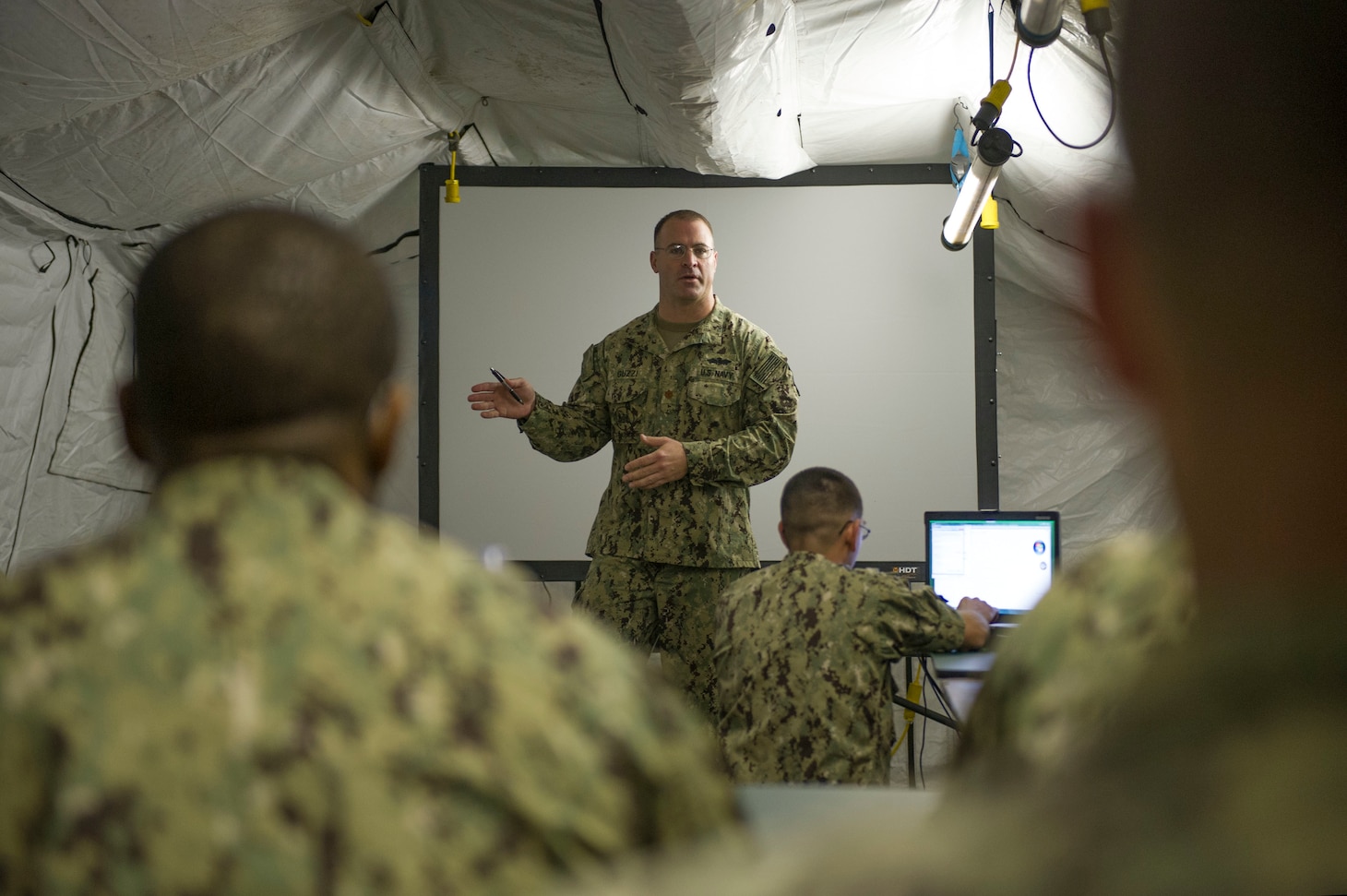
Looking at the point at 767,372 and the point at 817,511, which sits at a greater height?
the point at 767,372

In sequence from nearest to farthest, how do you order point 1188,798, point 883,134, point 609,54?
point 1188,798, point 609,54, point 883,134

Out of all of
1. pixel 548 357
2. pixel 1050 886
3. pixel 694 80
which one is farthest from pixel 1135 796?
pixel 548 357

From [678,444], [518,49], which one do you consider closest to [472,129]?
[518,49]

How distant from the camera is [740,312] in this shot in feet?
13.7

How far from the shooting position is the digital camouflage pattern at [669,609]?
287 centimetres

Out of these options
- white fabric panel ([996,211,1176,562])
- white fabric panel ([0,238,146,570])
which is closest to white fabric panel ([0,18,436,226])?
white fabric panel ([0,238,146,570])

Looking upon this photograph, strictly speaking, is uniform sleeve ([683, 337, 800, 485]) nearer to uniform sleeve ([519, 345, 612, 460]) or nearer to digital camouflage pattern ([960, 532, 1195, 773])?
uniform sleeve ([519, 345, 612, 460])

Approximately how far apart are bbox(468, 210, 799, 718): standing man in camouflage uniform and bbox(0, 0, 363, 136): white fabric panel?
3.37 feet

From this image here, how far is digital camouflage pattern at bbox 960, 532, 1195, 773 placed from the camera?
20.8 inches

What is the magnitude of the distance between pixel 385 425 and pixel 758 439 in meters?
2.13

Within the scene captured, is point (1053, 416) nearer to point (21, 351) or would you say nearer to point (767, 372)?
point (767, 372)

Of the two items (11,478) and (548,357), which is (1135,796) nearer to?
(11,478)

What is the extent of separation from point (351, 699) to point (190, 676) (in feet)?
0.28

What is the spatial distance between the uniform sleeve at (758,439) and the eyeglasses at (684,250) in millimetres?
306
